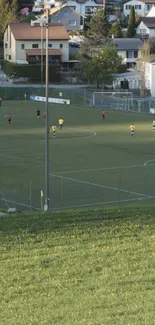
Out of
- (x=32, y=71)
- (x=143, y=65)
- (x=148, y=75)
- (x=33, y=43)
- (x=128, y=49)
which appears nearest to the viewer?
(x=148, y=75)

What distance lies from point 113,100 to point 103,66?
985cm

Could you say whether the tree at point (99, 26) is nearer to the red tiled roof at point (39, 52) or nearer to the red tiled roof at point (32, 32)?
the red tiled roof at point (32, 32)

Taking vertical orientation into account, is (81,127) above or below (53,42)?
below

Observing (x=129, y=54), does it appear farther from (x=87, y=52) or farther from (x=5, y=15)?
(x=5, y=15)

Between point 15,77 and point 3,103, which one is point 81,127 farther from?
point 15,77

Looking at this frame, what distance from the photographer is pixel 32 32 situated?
104 meters

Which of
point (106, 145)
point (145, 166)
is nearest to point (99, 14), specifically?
point (106, 145)

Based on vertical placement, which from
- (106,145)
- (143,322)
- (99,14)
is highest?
(99,14)

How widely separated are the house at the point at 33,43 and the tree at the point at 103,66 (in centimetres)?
1438

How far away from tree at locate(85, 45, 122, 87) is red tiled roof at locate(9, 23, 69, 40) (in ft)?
49.3

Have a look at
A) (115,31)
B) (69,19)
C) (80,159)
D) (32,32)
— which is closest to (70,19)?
(69,19)

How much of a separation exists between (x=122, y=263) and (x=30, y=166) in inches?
1068

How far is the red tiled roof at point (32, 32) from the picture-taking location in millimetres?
103200

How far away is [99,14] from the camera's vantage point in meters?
114
